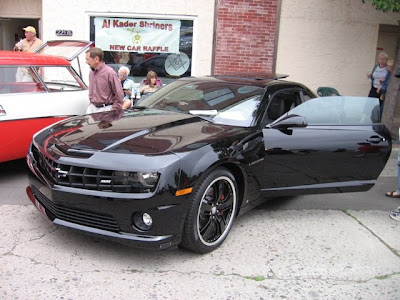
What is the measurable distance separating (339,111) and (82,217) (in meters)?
3.03

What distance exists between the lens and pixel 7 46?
11.5 metres

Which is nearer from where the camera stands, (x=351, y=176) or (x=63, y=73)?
(x=351, y=176)

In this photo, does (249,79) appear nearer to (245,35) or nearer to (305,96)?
(305,96)

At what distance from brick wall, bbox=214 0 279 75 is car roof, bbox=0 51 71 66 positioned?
4501 mm

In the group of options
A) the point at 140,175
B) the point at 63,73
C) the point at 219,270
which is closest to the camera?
the point at 140,175

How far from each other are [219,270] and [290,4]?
25.7ft

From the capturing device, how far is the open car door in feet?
14.0

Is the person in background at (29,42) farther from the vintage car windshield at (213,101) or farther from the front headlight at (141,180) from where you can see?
the front headlight at (141,180)

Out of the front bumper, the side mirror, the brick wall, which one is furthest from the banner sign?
the front bumper

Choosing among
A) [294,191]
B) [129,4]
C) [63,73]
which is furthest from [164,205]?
[129,4]

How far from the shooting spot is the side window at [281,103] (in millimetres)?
4434

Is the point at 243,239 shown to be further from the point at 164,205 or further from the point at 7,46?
the point at 7,46

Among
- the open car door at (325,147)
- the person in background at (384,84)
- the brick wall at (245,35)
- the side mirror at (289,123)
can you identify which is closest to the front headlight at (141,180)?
the open car door at (325,147)

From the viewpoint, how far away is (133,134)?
3699 millimetres
